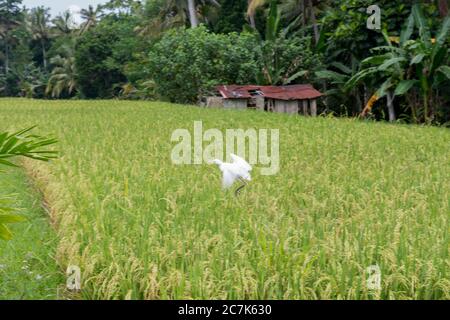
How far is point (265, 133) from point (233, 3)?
47.9 ft

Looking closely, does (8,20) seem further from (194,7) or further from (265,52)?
(265,52)

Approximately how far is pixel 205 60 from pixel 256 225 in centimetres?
1439

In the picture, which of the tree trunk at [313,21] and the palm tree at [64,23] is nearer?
the tree trunk at [313,21]

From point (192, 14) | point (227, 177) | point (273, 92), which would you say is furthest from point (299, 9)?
point (227, 177)

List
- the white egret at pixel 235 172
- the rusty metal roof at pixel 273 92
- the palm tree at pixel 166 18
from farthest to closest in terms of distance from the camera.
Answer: the palm tree at pixel 166 18
the rusty metal roof at pixel 273 92
the white egret at pixel 235 172

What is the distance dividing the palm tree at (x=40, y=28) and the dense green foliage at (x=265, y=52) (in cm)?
968

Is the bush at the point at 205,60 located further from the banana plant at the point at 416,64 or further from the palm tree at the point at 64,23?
the palm tree at the point at 64,23

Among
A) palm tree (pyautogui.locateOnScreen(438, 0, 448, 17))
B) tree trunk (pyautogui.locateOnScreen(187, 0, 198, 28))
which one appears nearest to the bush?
tree trunk (pyautogui.locateOnScreen(187, 0, 198, 28))

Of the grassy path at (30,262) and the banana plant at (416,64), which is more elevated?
the banana plant at (416,64)

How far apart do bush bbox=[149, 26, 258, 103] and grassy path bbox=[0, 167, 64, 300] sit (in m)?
12.8

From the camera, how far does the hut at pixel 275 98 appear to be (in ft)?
49.4

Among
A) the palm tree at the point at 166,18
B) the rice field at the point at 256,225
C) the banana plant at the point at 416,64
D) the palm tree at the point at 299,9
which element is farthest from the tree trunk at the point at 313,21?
the rice field at the point at 256,225

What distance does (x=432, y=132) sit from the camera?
9023 millimetres

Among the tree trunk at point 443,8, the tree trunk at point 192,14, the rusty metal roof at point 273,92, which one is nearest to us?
the tree trunk at point 443,8
